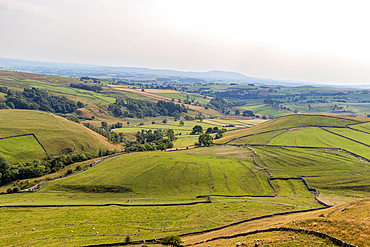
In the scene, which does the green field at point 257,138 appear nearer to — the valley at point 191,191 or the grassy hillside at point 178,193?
the valley at point 191,191

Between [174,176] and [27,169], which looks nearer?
[174,176]

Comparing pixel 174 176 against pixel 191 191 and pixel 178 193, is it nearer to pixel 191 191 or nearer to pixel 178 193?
pixel 178 193

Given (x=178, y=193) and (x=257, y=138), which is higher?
(x=257, y=138)

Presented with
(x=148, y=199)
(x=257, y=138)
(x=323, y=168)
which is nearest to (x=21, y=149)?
(x=148, y=199)

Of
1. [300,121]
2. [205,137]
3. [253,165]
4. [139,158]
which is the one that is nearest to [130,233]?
[139,158]

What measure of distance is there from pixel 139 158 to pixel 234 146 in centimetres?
5650

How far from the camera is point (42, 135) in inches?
5221

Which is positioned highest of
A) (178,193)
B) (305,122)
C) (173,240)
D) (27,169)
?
(305,122)

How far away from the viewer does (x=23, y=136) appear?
125 meters

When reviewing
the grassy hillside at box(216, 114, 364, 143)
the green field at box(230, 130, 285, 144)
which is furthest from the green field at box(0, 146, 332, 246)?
the grassy hillside at box(216, 114, 364, 143)

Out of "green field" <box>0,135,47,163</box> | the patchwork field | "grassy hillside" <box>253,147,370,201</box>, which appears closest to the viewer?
the patchwork field

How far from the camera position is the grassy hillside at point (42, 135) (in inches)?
4560

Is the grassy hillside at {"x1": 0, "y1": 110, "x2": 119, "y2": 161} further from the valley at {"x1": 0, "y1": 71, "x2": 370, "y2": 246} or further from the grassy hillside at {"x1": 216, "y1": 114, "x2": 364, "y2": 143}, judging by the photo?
the grassy hillside at {"x1": 216, "y1": 114, "x2": 364, "y2": 143}

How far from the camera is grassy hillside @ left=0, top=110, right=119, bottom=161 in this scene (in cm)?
11581
